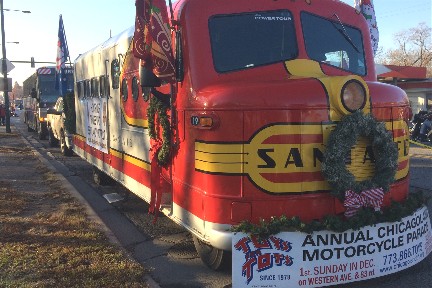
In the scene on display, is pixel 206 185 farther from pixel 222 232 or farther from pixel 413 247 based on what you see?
pixel 413 247

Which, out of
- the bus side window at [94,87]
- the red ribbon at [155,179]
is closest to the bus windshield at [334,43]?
the red ribbon at [155,179]

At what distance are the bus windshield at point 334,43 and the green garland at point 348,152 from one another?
3.12 feet

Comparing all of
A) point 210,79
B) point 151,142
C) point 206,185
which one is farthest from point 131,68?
point 206,185

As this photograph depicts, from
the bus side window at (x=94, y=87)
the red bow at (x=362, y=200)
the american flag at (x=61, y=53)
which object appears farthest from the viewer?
the american flag at (x=61, y=53)

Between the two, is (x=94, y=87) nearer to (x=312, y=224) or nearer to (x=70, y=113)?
(x=70, y=113)

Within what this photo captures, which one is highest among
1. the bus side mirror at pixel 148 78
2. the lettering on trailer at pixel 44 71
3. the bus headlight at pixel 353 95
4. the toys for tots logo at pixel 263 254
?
the lettering on trailer at pixel 44 71

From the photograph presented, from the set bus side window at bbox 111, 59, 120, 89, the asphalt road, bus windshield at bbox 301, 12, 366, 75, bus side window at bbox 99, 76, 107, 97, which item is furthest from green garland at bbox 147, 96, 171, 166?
bus side window at bbox 99, 76, 107, 97

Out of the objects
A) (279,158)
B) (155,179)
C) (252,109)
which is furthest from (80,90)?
(279,158)

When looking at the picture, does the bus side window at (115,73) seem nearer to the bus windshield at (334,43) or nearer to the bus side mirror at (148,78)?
the bus side mirror at (148,78)

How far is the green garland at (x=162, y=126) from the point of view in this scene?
4.62 metres

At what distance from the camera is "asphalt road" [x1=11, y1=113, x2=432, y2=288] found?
14.2 ft

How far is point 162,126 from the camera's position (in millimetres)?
4695

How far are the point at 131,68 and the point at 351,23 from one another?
264 cm

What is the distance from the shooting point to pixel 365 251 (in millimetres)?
3875
